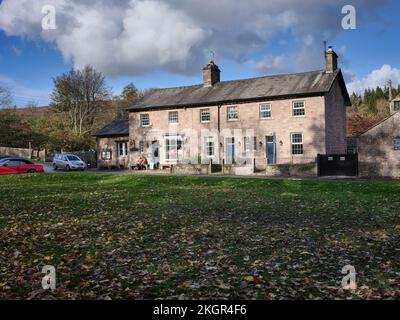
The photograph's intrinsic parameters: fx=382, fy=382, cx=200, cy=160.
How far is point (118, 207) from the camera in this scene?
14883 millimetres

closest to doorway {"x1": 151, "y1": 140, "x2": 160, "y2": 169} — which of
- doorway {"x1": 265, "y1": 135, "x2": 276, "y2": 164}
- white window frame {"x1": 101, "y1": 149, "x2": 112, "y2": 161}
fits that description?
white window frame {"x1": 101, "y1": 149, "x2": 112, "y2": 161}

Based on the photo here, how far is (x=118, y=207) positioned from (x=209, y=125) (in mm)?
23763

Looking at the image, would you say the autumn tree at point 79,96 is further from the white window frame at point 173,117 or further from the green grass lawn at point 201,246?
the green grass lawn at point 201,246

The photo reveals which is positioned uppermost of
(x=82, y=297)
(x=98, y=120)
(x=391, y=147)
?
(x=98, y=120)

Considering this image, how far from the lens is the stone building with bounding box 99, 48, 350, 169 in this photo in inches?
1314

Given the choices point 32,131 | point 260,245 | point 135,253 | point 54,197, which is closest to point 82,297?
point 135,253

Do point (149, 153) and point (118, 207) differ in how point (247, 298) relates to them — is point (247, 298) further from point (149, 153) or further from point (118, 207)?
point (149, 153)

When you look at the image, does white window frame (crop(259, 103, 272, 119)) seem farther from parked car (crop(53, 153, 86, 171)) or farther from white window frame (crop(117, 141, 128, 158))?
parked car (crop(53, 153, 86, 171))

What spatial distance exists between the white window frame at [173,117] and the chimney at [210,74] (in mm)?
4656

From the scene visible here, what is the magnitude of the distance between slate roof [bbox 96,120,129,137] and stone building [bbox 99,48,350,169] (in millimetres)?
1647

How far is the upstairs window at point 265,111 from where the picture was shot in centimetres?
3503

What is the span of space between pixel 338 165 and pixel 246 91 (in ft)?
40.3

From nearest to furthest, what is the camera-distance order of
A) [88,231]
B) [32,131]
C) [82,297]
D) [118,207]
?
1. [82,297]
2. [88,231]
3. [118,207]
4. [32,131]
